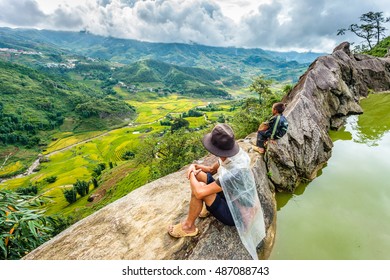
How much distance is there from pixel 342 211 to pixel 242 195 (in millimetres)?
4135

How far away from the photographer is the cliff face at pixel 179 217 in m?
4.34

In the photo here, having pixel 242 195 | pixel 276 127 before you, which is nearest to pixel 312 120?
pixel 276 127

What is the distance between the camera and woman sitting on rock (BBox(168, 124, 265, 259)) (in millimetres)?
3781

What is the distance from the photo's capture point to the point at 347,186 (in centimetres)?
740

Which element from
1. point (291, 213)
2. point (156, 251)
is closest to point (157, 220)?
point (156, 251)

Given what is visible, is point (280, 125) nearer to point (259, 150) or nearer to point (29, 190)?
point (259, 150)

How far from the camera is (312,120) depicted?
958 centimetres

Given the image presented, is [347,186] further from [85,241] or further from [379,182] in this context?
[85,241]

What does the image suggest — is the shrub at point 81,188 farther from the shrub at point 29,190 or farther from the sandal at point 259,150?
the sandal at point 259,150

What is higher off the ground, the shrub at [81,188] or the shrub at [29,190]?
the shrub at [81,188]

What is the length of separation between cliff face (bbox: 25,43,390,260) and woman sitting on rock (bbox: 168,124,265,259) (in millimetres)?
381

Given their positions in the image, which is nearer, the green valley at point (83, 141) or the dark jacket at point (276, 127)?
the dark jacket at point (276, 127)

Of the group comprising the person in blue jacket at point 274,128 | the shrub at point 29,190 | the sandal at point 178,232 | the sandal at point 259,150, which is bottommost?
the shrub at point 29,190

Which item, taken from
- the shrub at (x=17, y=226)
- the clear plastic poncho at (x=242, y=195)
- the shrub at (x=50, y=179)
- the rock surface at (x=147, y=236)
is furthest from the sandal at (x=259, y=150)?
the shrub at (x=50, y=179)
